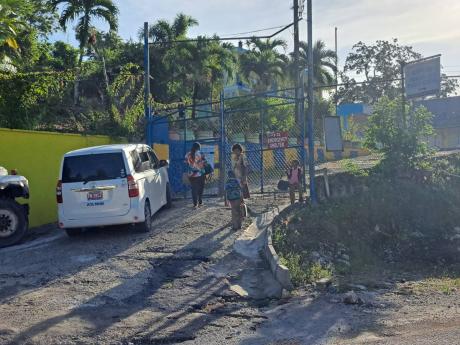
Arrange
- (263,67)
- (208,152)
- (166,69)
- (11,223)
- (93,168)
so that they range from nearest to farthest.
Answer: (93,168) < (11,223) < (208,152) < (166,69) < (263,67)

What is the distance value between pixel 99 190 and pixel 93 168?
1.50 ft

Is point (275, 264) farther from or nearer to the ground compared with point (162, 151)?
nearer to the ground

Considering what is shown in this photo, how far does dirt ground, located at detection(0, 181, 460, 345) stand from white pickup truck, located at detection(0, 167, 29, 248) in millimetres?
337

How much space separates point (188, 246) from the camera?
8.97 metres

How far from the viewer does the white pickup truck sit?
9.55m

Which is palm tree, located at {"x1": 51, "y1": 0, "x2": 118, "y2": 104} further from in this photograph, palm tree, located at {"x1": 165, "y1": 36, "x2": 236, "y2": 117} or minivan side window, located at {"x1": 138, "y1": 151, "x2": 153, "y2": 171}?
minivan side window, located at {"x1": 138, "y1": 151, "x2": 153, "y2": 171}

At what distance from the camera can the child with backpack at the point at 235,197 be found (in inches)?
385

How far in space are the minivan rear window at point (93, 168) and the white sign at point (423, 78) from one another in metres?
9.07

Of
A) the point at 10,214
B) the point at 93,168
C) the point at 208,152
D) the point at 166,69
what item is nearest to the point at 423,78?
the point at 208,152

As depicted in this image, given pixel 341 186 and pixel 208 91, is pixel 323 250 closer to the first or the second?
pixel 341 186

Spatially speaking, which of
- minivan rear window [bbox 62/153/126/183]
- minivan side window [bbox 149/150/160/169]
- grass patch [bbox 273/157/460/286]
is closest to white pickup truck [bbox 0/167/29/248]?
minivan rear window [bbox 62/153/126/183]

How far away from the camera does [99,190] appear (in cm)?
934

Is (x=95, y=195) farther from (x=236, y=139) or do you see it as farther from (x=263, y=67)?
(x=263, y=67)

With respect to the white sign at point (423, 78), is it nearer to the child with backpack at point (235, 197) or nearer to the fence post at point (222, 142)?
the fence post at point (222, 142)
